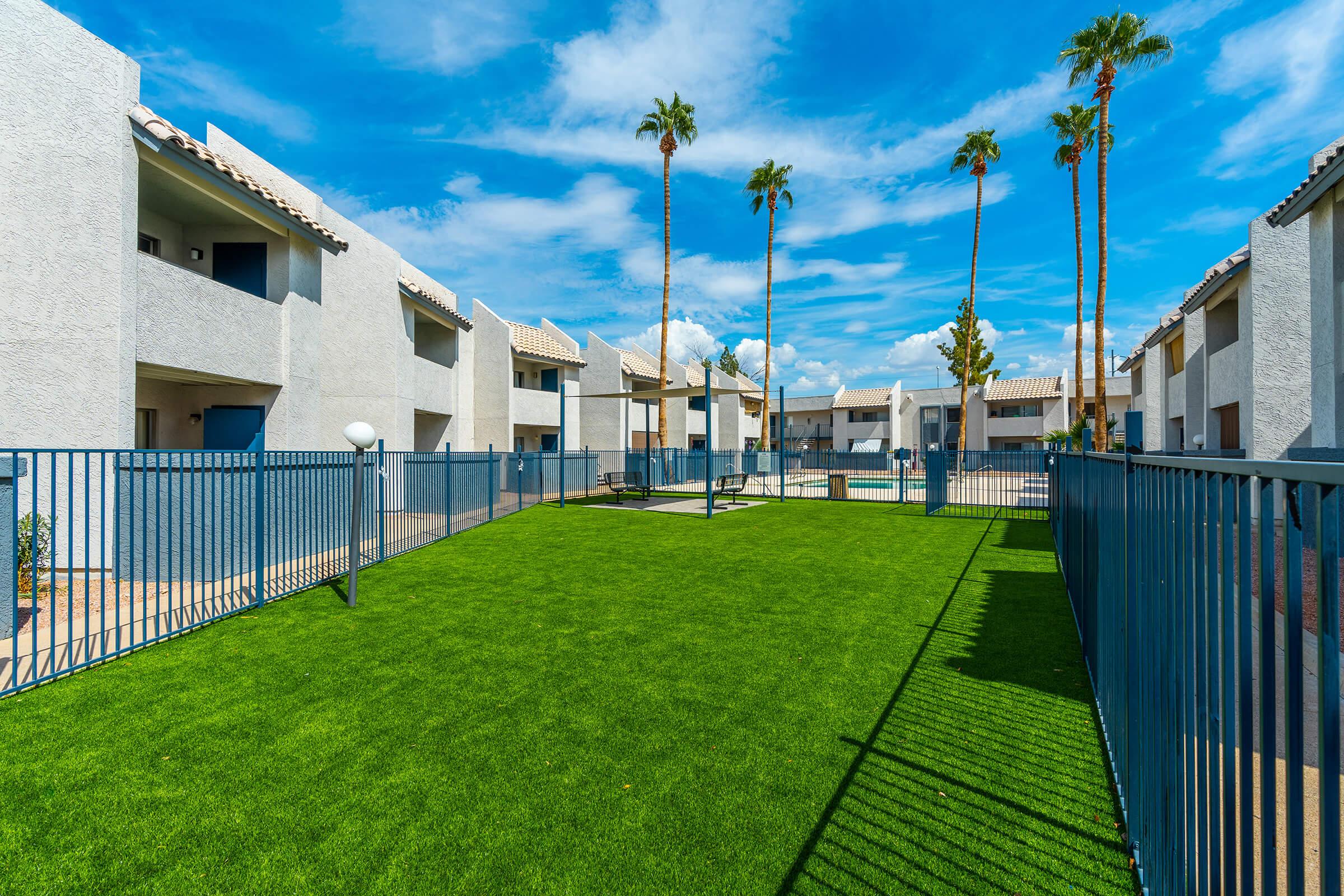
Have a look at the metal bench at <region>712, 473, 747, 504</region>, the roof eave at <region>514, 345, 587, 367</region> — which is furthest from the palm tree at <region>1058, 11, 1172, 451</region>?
the roof eave at <region>514, 345, 587, 367</region>

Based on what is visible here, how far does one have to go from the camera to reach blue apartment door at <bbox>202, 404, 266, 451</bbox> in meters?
13.3

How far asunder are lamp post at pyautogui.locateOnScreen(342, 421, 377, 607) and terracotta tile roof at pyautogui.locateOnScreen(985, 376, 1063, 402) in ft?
182

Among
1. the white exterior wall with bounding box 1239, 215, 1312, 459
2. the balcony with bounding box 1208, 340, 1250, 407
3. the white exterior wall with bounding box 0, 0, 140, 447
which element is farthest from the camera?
the balcony with bounding box 1208, 340, 1250, 407

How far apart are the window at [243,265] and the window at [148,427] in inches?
130

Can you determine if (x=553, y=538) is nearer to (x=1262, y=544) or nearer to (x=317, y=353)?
(x=317, y=353)

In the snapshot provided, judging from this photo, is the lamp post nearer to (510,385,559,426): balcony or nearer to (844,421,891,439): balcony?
(510,385,559,426): balcony

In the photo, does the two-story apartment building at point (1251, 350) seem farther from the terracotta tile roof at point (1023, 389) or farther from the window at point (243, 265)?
the terracotta tile roof at point (1023, 389)

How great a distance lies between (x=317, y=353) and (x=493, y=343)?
12.0 m

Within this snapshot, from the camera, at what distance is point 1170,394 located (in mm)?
25938

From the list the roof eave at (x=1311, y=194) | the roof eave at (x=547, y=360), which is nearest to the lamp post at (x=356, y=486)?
the roof eave at (x=1311, y=194)

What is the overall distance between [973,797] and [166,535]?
9943 mm

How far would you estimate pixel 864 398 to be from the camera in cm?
6075

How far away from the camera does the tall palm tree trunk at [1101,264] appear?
20422 millimetres

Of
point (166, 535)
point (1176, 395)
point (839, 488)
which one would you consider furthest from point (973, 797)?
point (1176, 395)
